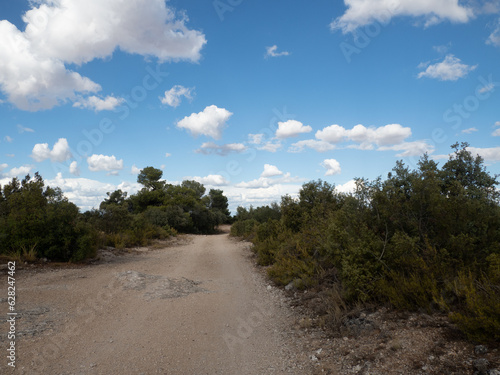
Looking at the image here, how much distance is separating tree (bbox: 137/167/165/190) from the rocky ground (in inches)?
1586

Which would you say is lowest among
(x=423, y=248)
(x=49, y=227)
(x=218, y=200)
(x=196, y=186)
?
(x=423, y=248)

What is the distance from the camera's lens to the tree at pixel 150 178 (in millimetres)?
48281

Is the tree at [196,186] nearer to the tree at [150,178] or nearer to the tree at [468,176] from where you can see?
the tree at [150,178]

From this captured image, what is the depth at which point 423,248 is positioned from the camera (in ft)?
20.1

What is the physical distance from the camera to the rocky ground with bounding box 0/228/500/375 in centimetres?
396

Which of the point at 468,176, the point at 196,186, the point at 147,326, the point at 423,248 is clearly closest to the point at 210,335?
the point at 147,326

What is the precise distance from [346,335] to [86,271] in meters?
9.22

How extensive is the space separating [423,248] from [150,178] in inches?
1853

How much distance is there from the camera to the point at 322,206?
13188 millimetres

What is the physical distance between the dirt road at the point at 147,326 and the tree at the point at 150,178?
129 feet

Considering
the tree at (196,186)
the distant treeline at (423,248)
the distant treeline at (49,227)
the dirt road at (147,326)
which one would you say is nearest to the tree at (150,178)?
the tree at (196,186)

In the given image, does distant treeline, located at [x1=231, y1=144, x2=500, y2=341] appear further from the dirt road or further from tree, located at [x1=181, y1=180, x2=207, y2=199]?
tree, located at [x1=181, y1=180, x2=207, y2=199]

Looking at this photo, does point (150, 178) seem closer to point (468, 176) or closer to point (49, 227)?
point (49, 227)

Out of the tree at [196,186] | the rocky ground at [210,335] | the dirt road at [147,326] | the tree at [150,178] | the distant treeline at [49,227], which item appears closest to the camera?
the rocky ground at [210,335]
